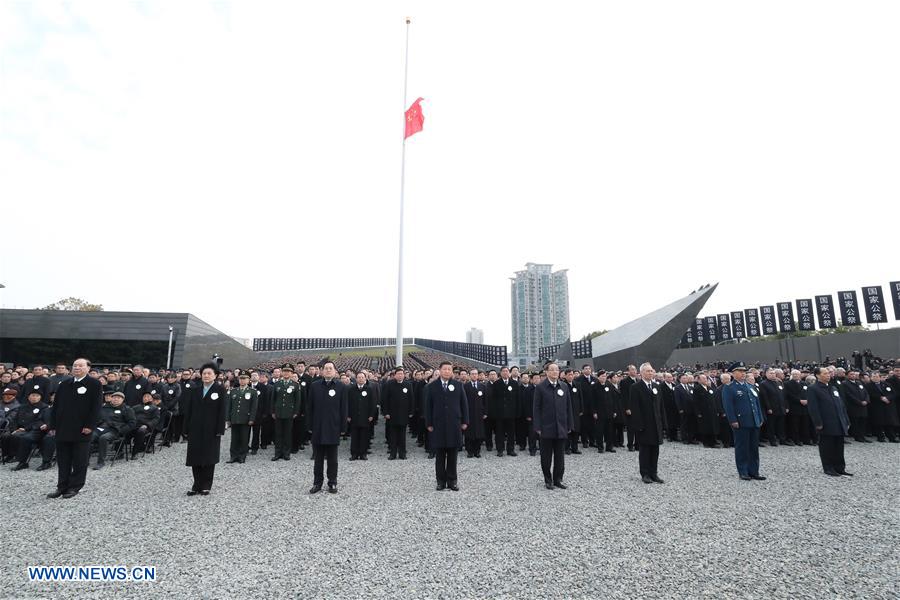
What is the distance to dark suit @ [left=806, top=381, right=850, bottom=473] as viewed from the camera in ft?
25.8

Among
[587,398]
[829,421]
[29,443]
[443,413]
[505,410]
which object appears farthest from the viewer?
[587,398]

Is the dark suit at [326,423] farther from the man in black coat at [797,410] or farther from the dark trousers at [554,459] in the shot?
the man in black coat at [797,410]

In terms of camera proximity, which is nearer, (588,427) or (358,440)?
(358,440)

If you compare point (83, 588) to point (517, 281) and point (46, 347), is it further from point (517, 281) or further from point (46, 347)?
point (517, 281)

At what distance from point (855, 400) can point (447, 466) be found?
475 inches

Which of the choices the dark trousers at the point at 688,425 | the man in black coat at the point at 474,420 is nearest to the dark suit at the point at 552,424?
the man in black coat at the point at 474,420

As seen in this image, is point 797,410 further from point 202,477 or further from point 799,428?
→ point 202,477

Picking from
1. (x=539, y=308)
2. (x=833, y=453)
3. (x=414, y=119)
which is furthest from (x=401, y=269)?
(x=539, y=308)

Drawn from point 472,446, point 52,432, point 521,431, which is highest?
point 52,432

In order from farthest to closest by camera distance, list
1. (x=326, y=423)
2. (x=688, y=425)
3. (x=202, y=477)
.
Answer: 1. (x=688, y=425)
2. (x=326, y=423)
3. (x=202, y=477)

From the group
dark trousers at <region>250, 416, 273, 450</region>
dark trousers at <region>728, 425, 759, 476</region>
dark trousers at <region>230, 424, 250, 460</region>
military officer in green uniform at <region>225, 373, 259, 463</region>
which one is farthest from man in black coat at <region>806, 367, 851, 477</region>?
dark trousers at <region>250, 416, 273, 450</region>

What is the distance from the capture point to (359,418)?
10.2 metres

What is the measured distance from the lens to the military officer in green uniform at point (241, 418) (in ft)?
31.4

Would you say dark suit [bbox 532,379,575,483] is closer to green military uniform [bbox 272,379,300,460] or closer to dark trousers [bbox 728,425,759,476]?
dark trousers [bbox 728,425,759,476]
